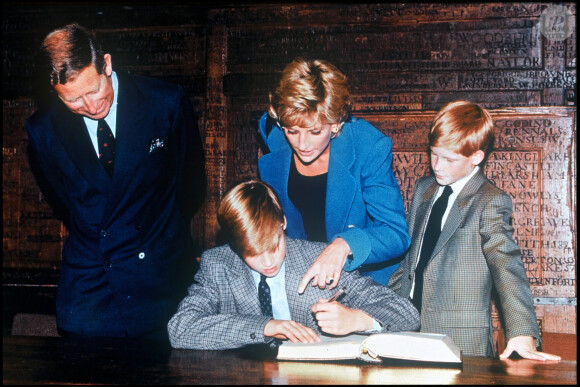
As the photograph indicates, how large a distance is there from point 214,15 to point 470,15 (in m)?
1.76

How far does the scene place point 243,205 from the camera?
2348 mm

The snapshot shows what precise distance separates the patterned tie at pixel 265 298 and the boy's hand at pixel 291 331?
0.30 metres

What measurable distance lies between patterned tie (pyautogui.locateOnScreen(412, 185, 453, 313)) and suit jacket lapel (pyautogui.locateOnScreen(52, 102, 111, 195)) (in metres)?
1.62

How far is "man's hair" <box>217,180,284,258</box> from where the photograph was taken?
2.30 m

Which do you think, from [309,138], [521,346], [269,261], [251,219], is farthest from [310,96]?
[521,346]

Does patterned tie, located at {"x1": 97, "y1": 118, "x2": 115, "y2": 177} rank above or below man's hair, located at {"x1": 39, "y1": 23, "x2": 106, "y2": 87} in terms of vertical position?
below

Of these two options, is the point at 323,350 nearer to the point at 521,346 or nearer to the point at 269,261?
the point at 269,261

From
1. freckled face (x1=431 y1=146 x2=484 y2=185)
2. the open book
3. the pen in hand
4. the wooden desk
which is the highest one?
freckled face (x1=431 y1=146 x2=484 y2=185)

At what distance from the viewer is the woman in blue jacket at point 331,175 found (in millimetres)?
2500

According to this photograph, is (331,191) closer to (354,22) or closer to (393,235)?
(393,235)

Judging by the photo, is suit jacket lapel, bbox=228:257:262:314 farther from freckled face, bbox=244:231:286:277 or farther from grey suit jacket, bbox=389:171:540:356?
grey suit jacket, bbox=389:171:540:356

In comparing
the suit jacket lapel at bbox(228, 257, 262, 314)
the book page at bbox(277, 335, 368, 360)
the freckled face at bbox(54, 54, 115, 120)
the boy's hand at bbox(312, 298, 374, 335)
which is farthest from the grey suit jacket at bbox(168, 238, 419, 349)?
the freckled face at bbox(54, 54, 115, 120)

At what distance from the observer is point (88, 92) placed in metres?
2.48

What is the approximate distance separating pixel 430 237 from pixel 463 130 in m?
0.59
